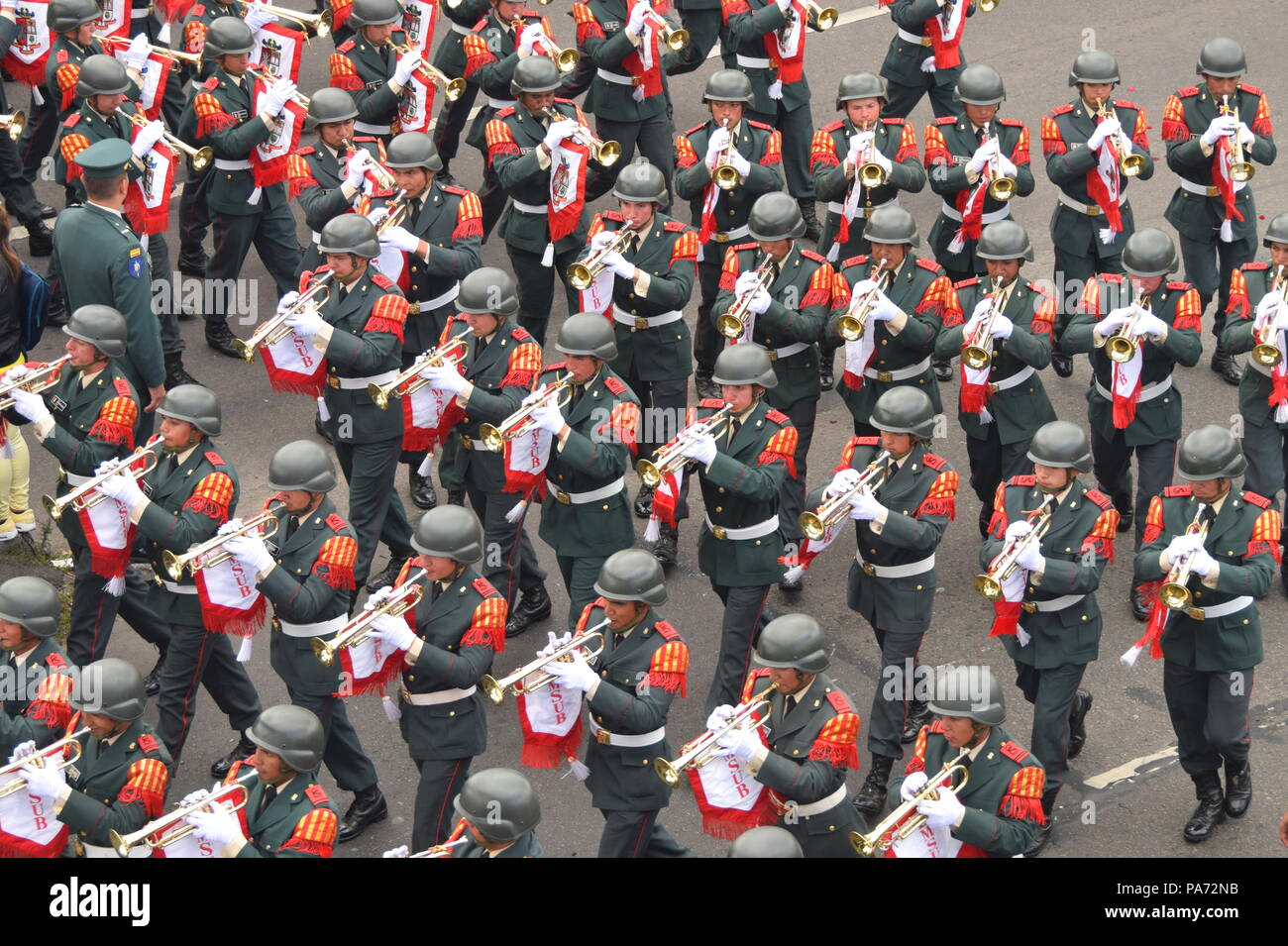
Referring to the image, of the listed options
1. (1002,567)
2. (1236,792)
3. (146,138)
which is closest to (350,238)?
(146,138)

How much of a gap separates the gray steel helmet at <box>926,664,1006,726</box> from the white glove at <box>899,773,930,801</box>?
316mm

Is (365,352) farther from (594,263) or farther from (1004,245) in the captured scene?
(1004,245)

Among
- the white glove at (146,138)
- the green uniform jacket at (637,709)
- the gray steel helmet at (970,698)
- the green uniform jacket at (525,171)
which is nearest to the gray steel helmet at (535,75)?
the green uniform jacket at (525,171)

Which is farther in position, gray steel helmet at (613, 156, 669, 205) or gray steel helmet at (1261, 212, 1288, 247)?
gray steel helmet at (613, 156, 669, 205)

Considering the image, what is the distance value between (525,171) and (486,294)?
7.99 feet

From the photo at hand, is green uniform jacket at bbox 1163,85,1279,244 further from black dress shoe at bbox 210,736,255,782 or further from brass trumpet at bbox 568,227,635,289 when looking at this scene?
black dress shoe at bbox 210,736,255,782

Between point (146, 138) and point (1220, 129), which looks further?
point (1220, 129)

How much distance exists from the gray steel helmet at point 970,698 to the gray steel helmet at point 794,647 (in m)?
0.59

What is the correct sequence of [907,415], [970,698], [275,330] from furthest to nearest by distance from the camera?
[275,330] < [907,415] < [970,698]

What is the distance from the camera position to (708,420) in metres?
11.9

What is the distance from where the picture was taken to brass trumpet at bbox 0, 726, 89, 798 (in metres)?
9.88

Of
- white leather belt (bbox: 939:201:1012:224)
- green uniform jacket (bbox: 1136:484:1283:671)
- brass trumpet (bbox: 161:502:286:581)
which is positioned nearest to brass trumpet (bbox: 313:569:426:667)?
brass trumpet (bbox: 161:502:286:581)

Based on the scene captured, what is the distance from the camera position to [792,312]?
13320 millimetres

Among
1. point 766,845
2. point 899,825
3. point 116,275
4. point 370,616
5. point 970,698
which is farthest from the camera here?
point 116,275
